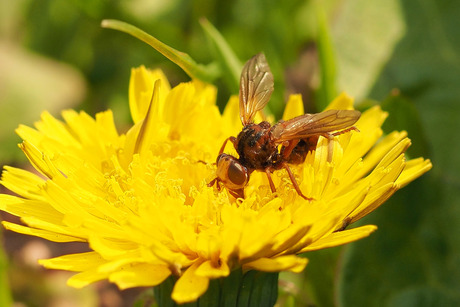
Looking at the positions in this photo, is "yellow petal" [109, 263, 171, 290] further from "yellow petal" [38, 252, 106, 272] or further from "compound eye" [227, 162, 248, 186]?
"compound eye" [227, 162, 248, 186]

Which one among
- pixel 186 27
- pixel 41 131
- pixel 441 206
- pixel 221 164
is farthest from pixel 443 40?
pixel 41 131

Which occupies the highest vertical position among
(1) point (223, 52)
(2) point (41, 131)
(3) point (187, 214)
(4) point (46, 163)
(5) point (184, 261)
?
(1) point (223, 52)

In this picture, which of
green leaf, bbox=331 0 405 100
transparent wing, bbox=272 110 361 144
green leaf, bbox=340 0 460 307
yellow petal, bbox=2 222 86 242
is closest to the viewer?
yellow petal, bbox=2 222 86 242

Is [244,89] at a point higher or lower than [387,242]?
higher

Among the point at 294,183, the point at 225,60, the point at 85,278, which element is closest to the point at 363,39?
the point at 225,60

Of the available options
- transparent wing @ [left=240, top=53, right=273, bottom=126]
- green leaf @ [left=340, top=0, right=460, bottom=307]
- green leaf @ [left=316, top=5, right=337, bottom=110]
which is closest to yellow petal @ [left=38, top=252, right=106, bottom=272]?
transparent wing @ [left=240, top=53, right=273, bottom=126]

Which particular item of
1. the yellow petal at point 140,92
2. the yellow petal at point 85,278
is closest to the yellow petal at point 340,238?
the yellow petal at point 85,278

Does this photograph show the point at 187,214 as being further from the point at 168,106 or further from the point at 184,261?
the point at 168,106
